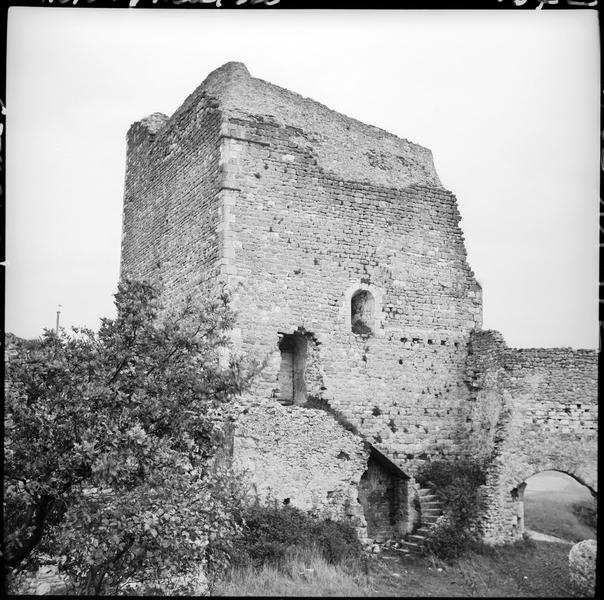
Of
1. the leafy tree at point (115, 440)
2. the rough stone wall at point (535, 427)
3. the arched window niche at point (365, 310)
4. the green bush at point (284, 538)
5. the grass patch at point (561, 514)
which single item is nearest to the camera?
the leafy tree at point (115, 440)

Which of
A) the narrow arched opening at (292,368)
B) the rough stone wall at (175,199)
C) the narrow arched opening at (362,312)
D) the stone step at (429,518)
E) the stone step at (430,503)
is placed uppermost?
the rough stone wall at (175,199)

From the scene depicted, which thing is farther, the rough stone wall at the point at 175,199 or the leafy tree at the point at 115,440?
the rough stone wall at the point at 175,199

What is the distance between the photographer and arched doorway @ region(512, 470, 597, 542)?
A: 15766mm

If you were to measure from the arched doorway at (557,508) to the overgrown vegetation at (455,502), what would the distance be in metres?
0.83

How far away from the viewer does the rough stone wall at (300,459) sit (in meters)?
11.2

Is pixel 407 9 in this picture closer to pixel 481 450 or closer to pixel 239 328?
pixel 239 328

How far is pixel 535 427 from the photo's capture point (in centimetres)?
1264

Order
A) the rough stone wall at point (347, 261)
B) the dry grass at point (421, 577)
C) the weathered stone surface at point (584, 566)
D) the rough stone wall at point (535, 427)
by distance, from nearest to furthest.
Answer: the dry grass at point (421, 577) < the weathered stone surface at point (584, 566) < the rough stone wall at point (535, 427) < the rough stone wall at point (347, 261)

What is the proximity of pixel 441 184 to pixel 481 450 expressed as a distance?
6.07 m

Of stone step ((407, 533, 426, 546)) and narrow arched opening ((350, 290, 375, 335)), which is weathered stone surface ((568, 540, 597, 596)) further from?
narrow arched opening ((350, 290, 375, 335))

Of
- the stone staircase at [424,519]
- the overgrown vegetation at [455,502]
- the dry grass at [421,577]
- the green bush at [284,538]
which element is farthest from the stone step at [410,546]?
the green bush at [284,538]

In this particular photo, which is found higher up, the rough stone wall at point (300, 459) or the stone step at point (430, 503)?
the rough stone wall at point (300, 459)

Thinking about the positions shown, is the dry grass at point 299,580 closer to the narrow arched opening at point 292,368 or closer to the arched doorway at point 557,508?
the narrow arched opening at point 292,368

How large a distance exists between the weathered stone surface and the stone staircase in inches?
112
